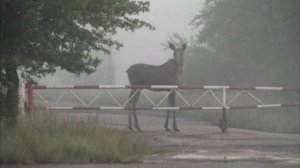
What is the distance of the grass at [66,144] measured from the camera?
12172 mm

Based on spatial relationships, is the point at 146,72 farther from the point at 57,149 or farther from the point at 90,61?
the point at 57,149

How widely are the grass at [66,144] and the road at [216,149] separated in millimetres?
381

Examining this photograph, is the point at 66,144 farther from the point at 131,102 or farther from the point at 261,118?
the point at 261,118

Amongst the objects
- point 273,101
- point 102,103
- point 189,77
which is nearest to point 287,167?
point 273,101

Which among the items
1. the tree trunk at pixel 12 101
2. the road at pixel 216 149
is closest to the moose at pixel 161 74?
the road at pixel 216 149

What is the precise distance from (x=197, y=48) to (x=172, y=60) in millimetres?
22725

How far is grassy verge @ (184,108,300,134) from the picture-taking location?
21234 mm

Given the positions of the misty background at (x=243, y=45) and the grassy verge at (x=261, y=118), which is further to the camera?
the misty background at (x=243, y=45)

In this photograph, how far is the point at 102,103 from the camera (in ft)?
108

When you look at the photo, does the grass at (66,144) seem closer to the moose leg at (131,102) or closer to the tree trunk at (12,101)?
the tree trunk at (12,101)

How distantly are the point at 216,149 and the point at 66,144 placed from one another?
3553 millimetres

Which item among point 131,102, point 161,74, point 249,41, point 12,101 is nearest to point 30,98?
point 12,101

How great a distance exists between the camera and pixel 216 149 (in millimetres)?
14672

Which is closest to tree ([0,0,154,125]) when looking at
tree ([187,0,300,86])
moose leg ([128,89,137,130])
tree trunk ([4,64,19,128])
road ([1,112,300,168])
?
tree trunk ([4,64,19,128])
